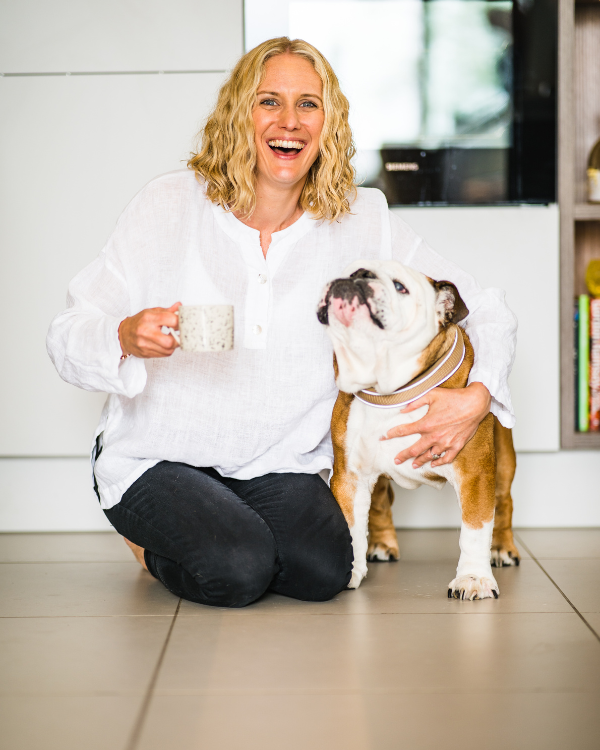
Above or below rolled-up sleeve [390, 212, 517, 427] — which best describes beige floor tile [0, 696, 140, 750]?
below

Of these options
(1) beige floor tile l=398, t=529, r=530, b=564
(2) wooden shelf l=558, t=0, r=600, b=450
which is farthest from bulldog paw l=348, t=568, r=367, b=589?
(2) wooden shelf l=558, t=0, r=600, b=450

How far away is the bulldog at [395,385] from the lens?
1.54 m

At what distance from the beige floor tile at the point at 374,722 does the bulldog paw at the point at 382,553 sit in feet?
2.77

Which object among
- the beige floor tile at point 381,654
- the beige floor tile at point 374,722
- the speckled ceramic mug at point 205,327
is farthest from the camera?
the speckled ceramic mug at point 205,327

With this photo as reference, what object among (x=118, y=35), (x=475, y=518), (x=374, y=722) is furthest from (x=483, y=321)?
(x=118, y=35)

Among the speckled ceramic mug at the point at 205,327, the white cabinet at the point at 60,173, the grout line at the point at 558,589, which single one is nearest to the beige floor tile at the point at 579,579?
the grout line at the point at 558,589

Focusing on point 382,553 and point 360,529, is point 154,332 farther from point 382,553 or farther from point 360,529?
point 382,553

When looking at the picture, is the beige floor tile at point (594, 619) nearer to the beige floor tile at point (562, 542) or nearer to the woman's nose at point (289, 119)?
the beige floor tile at point (562, 542)

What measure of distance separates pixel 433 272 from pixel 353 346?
15.0 inches

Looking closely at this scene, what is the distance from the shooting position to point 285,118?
169cm

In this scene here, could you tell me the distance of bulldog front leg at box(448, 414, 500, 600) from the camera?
1628mm

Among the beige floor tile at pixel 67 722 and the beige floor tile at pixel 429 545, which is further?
the beige floor tile at pixel 429 545

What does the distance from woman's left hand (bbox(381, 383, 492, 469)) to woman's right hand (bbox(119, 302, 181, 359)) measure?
51cm

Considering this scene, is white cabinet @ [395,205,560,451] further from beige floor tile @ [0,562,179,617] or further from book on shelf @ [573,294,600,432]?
beige floor tile @ [0,562,179,617]
